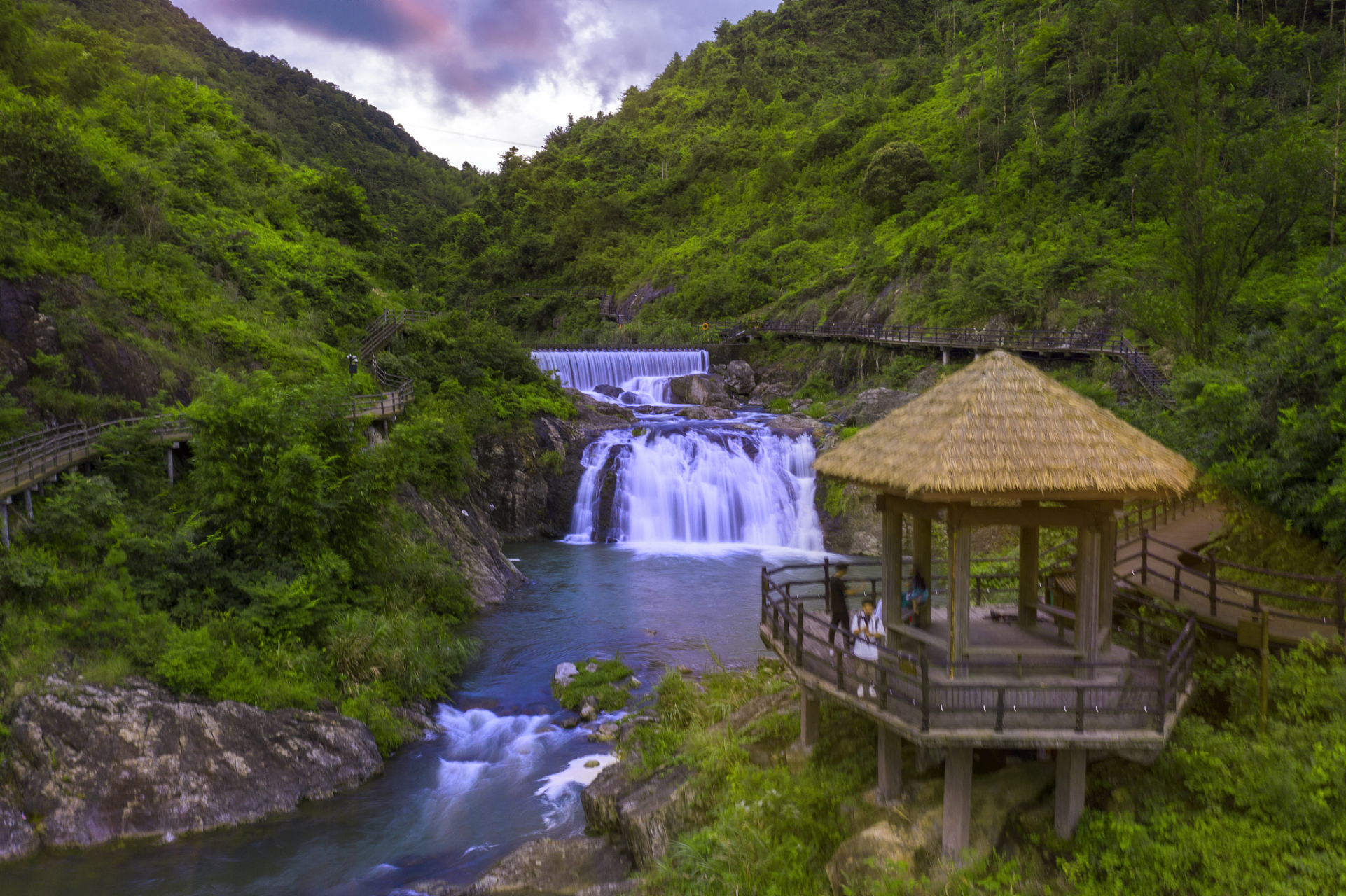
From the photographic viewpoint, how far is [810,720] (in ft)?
33.5

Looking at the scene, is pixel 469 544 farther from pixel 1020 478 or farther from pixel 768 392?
pixel 768 392

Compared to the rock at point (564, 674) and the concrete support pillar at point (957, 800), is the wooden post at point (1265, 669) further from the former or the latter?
the rock at point (564, 674)

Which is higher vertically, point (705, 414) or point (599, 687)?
point (705, 414)

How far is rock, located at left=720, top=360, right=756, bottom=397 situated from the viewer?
155 ft

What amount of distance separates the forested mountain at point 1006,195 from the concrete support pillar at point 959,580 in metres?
6.47

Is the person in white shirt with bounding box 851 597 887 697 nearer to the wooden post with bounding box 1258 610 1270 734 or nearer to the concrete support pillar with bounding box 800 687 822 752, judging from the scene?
the concrete support pillar with bounding box 800 687 822 752

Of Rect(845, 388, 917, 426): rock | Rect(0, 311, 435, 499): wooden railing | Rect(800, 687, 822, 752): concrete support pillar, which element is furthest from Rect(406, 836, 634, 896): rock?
Rect(845, 388, 917, 426): rock

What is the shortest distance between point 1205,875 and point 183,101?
55149mm

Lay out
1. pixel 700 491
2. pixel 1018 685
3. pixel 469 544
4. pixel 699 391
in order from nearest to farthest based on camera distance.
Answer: pixel 1018 685 → pixel 469 544 → pixel 700 491 → pixel 699 391

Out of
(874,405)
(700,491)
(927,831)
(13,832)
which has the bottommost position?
(13,832)

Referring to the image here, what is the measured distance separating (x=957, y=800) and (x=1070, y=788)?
1.13 metres

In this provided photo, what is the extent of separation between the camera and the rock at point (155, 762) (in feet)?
37.2

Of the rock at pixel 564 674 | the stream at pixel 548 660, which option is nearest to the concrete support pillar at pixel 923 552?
the stream at pixel 548 660

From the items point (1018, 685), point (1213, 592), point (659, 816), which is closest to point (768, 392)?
point (1213, 592)
